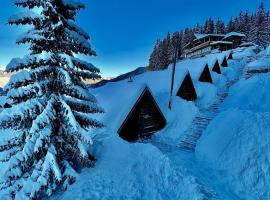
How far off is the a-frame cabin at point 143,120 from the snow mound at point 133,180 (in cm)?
293

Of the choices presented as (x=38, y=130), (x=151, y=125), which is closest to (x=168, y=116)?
(x=151, y=125)

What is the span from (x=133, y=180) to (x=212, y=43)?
7273cm

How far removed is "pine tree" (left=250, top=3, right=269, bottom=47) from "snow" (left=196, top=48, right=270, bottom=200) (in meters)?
59.2

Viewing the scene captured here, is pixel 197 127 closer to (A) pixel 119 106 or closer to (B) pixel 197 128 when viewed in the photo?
(B) pixel 197 128

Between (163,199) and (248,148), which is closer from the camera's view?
(163,199)

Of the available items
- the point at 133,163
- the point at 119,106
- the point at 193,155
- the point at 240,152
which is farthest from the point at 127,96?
the point at 240,152

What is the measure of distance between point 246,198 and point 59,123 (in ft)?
32.3

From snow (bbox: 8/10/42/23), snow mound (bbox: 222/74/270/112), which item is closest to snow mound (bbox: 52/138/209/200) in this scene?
snow (bbox: 8/10/42/23)

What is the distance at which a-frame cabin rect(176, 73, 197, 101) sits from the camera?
72.3 feet

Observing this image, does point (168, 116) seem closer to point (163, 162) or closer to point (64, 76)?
point (163, 162)

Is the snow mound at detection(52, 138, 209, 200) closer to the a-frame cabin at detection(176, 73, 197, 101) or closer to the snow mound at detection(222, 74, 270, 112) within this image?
the a-frame cabin at detection(176, 73, 197, 101)

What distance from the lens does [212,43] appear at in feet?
233

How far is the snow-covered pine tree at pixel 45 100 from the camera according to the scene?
8059mm

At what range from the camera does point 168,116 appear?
18.4 m
